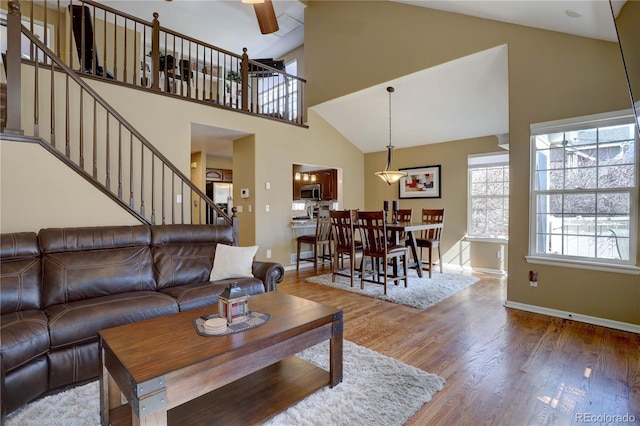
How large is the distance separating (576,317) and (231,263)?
346 centimetres

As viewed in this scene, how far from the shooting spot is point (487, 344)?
2.61 meters

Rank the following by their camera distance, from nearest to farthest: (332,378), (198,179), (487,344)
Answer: (332,378) < (487,344) < (198,179)

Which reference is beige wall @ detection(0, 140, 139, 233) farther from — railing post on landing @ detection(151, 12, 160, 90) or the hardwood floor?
the hardwood floor

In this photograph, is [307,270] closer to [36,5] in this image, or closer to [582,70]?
[582,70]

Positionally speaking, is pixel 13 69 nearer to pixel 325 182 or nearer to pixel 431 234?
pixel 431 234

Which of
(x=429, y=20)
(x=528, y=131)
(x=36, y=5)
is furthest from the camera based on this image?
(x=36, y=5)

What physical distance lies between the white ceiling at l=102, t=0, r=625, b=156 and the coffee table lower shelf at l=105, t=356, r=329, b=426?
355cm

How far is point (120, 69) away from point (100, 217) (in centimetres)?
368

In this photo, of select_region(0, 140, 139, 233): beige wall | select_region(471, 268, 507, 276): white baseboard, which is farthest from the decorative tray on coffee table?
select_region(471, 268, 507, 276): white baseboard

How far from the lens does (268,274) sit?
304 cm

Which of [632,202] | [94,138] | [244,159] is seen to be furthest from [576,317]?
[94,138]

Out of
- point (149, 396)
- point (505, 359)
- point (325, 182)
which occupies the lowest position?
point (505, 359)

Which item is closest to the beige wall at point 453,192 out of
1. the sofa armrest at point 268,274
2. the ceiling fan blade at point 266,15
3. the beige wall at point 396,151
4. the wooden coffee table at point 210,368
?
the beige wall at point 396,151

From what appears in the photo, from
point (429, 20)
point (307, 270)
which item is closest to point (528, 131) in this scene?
point (429, 20)
